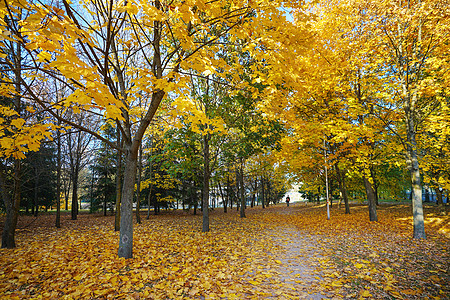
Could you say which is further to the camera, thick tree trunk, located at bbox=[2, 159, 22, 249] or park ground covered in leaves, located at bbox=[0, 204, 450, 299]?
thick tree trunk, located at bbox=[2, 159, 22, 249]

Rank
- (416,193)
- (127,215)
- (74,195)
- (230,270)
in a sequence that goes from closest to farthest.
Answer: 1. (230,270)
2. (127,215)
3. (416,193)
4. (74,195)

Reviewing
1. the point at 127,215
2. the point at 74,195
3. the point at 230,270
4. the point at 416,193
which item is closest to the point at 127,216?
the point at 127,215

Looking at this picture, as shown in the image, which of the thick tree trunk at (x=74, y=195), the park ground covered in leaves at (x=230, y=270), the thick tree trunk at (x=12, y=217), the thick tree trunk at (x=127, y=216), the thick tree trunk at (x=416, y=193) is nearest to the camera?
the park ground covered in leaves at (x=230, y=270)

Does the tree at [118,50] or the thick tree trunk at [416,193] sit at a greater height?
the tree at [118,50]

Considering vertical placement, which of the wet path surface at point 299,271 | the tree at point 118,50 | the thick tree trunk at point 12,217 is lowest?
the wet path surface at point 299,271

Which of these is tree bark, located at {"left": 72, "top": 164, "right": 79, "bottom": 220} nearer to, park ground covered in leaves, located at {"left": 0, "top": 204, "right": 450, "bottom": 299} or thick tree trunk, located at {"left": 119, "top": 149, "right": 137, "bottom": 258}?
park ground covered in leaves, located at {"left": 0, "top": 204, "right": 450, "bottom": 299}

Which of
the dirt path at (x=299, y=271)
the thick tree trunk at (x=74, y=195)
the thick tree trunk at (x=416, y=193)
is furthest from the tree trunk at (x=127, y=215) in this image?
the thick tree trunk at (x=74, y=195)

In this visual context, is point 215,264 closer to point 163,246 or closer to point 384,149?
point 163,246

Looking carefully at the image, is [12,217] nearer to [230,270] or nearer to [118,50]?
[118,50]

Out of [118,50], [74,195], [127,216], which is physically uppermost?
[118,50]

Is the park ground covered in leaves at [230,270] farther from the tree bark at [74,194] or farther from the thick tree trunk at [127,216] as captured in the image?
the tree bark at [74,194]

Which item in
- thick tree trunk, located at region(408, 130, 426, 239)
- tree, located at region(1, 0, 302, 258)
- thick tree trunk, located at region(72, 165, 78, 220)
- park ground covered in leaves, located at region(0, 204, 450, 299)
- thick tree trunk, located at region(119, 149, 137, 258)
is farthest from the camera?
thick tree trunk, located at region(72, 165, 78, 220)

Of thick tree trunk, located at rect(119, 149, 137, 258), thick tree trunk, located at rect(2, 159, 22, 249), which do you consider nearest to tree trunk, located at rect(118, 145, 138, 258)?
thick tree trunk, located at rect(119, 149, 137, 258)

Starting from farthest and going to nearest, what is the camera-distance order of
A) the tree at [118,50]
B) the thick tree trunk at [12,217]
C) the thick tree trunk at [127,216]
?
the thick tree trunk at [12,217] < the thick tree trunk at [127,216] < the tree at [118,50]
